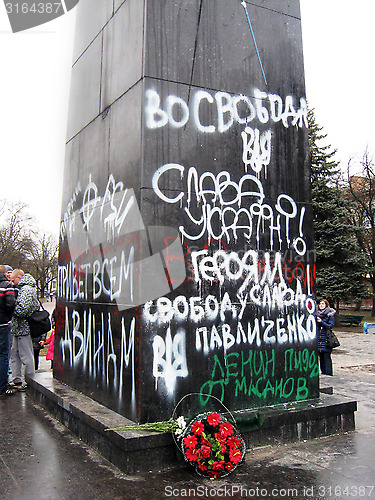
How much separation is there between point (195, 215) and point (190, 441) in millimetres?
2214

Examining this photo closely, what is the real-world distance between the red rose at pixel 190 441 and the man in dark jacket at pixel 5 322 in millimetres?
3646

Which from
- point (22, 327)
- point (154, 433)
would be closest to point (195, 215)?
point (154, 433)

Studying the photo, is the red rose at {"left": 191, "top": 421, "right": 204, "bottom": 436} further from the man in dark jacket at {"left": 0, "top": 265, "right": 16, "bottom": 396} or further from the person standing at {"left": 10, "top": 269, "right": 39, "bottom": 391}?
the person standing at {"left": 10, "top": 269, "right": 39, "bottom": 391}

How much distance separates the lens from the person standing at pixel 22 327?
6723 millimetres

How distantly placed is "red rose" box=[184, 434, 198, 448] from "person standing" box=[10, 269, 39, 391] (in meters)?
3.83

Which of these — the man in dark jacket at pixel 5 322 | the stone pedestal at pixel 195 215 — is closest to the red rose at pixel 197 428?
the stone pedestal at pixel 195 215

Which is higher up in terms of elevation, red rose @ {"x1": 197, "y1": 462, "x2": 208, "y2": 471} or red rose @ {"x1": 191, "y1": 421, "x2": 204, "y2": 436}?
red rose @ {"x1": 191, "y1": 421, "x2": 204, "y2": 436}

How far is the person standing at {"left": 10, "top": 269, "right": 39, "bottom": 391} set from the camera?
22.1 feet

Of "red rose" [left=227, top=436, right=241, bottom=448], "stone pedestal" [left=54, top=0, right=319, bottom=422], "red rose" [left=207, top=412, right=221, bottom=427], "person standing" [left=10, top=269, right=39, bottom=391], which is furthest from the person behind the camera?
"person standing" [left=10, top=269, right=39, bottom=391]

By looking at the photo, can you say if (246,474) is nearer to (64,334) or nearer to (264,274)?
(264,274)

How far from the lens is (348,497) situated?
134 inches

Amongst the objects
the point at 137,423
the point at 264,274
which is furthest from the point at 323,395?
the point at 137,423

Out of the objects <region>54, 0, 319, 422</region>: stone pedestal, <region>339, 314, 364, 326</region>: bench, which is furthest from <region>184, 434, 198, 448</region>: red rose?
<region>339, 314, 364, 326</region>: bench

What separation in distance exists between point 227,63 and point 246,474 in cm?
431
